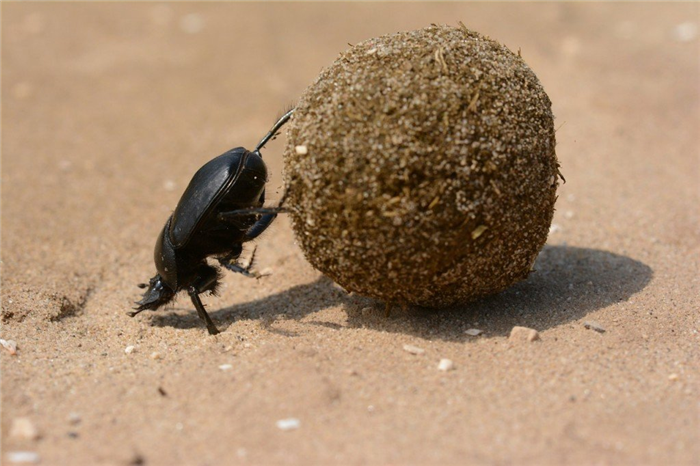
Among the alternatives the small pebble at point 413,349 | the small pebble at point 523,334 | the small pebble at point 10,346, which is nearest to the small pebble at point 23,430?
the small pebble at point 10,346

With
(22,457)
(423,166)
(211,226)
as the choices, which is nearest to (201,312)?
(211,226)

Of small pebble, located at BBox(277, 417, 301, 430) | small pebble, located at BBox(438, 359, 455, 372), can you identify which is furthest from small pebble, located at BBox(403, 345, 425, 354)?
small pebble, located at BBox(277, 417, 301, 430)

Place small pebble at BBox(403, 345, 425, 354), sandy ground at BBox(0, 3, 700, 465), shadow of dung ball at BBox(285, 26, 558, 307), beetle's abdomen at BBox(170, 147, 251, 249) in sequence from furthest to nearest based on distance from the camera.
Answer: beetle's abdomen at BBox(170, 147, 251, 249) < small pebble at BBox(403, 345, 425, 354) < shadow of dung ball at BBox(285, 26, 558, 307) < sandy ground at BBox(0, 3, 700, 465)

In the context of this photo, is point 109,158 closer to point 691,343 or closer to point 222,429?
point 222,429

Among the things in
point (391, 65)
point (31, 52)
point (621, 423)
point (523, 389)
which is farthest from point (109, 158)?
point (621, 423)

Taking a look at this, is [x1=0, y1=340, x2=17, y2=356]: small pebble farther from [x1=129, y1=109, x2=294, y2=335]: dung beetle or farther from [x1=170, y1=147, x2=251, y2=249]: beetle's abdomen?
[x1=170, y1=147, x2=251, y2=249]: beetle's abdomen

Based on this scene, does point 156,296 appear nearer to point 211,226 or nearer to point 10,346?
point 211,226
